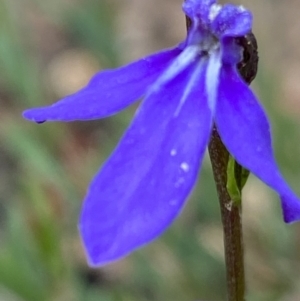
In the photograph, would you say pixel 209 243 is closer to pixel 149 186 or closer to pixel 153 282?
pixel 153 282

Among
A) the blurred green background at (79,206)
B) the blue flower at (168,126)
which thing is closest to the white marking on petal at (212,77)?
the blue flower at (168,126)

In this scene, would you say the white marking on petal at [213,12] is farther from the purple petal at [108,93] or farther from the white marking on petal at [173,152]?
the white marking on petal at [173,152]

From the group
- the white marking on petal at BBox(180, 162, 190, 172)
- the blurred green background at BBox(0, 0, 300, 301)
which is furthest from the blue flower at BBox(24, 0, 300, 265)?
the blurred green background at BBox(0, 0, 300, 301)

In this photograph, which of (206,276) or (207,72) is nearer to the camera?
(207,72)

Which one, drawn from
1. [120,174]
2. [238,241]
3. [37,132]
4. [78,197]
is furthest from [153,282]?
[120,174]

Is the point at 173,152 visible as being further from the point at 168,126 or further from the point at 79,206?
the point at 79,206

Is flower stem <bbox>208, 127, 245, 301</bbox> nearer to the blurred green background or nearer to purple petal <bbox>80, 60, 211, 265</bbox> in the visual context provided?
purple petal <bbox>80, 60, 211, 265</bbox>
